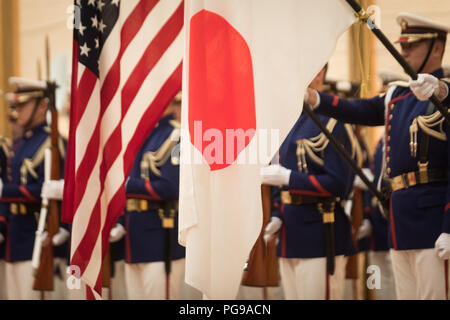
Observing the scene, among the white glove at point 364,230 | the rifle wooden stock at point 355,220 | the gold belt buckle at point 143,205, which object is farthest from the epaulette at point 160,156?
the white glove at point 364,230

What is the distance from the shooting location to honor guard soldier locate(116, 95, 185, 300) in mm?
5512

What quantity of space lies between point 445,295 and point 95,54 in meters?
2.06

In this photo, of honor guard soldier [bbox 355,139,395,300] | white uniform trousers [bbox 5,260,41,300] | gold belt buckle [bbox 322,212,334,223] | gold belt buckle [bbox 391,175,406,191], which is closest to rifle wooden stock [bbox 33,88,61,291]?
white uniform trousers [bbox 5,260,41,300]

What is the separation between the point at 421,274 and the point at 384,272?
288cm

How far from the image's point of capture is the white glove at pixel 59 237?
234 inches

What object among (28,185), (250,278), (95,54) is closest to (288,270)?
(250,278)

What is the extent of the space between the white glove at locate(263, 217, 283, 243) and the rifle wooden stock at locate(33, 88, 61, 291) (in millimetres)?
1901

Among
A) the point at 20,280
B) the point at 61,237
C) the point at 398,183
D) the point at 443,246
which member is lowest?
the point at 20,280

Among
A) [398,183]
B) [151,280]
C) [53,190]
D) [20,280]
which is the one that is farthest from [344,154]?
[20,280]

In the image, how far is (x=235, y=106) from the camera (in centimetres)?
315

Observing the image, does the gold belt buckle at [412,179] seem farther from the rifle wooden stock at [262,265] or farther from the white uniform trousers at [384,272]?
the white uniform trousers at [384,272]

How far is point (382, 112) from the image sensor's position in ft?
13.1

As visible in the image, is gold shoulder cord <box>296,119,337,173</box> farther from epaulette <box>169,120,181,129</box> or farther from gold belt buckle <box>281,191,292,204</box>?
epaulette <box>169,120,181,129</box>

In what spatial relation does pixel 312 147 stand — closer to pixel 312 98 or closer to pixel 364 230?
pixel 312 98
